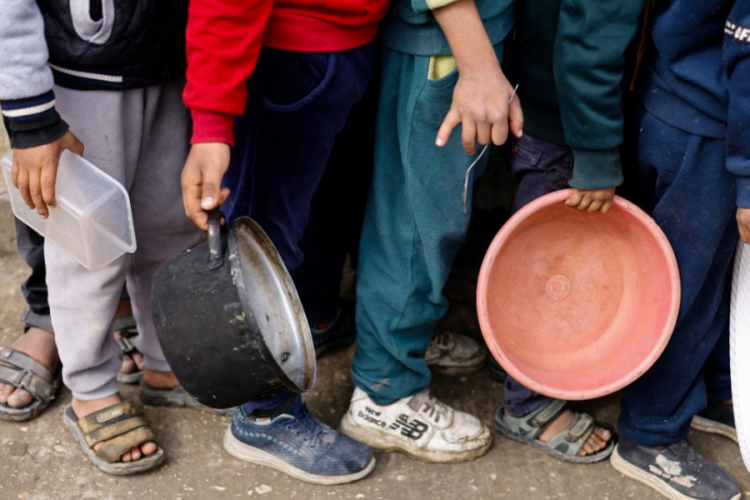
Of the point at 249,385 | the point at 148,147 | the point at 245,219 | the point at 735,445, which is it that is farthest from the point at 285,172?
the point at 735,445

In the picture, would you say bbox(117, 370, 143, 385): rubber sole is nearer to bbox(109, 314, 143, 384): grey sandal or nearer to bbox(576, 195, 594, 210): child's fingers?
bbox(109, 314, 143, 384): grey sandal

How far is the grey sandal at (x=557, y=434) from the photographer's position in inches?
95.3

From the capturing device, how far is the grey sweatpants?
1.95 m

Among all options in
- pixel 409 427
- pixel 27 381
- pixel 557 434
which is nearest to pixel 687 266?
pixel 557 434

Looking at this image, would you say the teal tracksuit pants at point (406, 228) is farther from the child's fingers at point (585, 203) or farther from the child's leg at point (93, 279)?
the child's leg at point (93, 279)

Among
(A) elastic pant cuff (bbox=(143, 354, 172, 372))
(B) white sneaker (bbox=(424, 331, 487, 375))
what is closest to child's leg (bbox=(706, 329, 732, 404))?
(B) white sneaker (bbox=(424, 331, 487, 375))

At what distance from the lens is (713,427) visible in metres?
2.52

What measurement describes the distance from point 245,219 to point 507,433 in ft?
3.59

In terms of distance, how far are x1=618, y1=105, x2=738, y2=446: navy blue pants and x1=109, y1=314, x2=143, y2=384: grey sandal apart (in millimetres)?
1444

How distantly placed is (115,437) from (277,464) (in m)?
0.44

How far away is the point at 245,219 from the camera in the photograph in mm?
1876

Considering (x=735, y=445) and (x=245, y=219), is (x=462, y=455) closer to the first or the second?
(x=735, y=445)

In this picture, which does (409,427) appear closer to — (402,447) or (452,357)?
(402,447)

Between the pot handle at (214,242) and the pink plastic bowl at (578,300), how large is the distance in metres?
0.74
